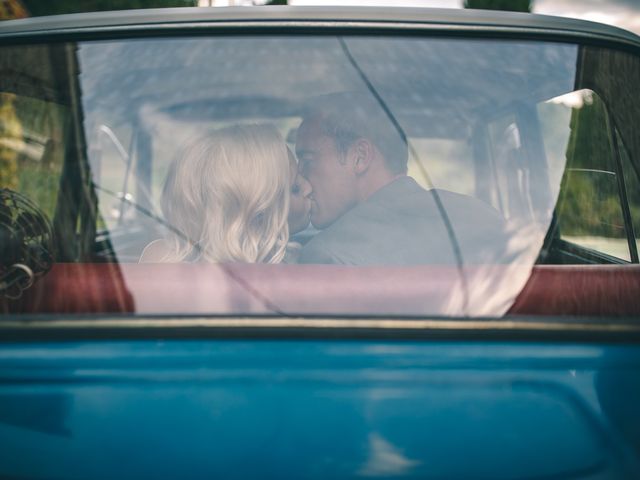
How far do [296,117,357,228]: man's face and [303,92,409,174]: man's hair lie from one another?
4.2 inches

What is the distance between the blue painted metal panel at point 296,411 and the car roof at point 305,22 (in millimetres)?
716

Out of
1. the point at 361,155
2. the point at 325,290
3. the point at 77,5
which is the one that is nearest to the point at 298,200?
the point at 361,155

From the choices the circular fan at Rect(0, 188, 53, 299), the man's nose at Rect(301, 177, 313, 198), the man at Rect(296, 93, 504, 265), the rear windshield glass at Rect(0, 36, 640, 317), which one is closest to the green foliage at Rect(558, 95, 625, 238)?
the rear windshield glass at Rect(0, 36, 640, 317)

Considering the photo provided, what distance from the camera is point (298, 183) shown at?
201 centimetres

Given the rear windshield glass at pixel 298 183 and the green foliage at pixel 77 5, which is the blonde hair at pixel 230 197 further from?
the green foliage at pixel 77 5

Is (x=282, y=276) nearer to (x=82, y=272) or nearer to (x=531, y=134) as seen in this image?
(x=82, y=272)

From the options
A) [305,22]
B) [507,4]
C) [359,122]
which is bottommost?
[359,122]

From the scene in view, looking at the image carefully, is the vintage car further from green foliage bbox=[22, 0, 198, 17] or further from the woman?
green foliage bbox=[22, 0, 198, 17]

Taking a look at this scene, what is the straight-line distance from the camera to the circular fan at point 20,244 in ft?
4.66

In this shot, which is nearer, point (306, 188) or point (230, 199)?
point (230, 199)

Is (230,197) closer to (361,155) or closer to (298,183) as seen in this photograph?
(298,183)

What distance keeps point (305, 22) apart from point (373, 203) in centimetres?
64


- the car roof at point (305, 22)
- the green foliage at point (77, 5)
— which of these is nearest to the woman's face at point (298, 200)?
the car roof at point (305, 22)

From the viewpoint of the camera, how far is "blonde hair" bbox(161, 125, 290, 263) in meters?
1.64
